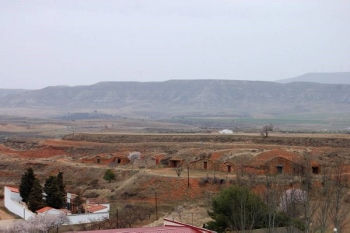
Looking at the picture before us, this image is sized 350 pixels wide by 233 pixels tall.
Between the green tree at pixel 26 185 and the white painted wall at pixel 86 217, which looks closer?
the white painted wall at pixel 86 217

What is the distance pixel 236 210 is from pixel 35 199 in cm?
2147

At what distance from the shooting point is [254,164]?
59031mm

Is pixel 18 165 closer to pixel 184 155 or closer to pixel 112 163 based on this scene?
pixel 112 163

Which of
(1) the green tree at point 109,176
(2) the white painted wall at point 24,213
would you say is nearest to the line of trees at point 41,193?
(2) the white painted wall at point 24,213

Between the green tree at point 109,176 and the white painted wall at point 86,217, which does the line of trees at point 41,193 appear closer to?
the white painted wall at point 86,217

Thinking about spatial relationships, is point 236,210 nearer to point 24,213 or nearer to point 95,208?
point 95,208

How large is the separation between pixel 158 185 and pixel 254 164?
35.0ft

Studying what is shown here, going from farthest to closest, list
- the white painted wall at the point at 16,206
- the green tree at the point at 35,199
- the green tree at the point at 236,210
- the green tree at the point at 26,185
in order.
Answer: the green tree at the point at 26,185 < the green tree at the point at 35,199 < the white painted wall at the point at 16,206 < the green tree at the point at 236,210

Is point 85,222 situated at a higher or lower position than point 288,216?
lower

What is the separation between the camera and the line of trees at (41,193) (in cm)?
4754

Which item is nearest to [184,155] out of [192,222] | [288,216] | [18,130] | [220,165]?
[220,165]

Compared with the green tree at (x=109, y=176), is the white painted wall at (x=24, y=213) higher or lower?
lower

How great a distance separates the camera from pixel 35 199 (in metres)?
47.5

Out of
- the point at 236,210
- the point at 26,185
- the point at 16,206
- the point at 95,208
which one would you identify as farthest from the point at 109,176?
the point at 236,210
